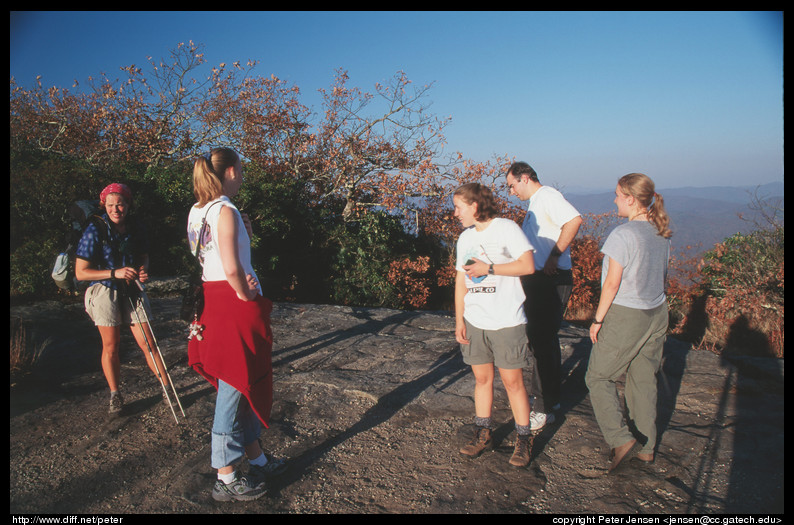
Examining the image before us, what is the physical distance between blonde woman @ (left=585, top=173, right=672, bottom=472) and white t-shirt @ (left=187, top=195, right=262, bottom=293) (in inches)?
78.2

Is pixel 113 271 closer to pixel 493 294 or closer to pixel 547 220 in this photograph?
pixel 493 294

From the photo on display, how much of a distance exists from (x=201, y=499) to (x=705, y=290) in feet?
31.3

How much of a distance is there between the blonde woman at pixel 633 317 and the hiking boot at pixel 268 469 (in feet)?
6.18

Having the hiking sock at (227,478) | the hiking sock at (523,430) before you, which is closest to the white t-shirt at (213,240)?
the hiking sock at (227,478)

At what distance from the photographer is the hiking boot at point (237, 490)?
2635 mm

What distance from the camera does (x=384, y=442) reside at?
3365 mm

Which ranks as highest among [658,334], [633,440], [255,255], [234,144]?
[234,144]

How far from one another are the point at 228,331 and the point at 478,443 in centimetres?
165

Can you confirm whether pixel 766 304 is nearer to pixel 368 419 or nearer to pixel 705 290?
pixel 705 290

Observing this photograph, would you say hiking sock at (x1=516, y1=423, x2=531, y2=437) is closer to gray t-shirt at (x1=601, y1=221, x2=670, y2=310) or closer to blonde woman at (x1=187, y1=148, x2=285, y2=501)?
gray t-shirt at (x1=601, y1=221, x2=670, y2=310)

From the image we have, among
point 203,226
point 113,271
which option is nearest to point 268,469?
point 203,226

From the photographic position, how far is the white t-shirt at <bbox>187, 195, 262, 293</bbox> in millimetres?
2467

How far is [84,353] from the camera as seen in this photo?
5.01 metres

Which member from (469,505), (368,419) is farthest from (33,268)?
(469,505)
